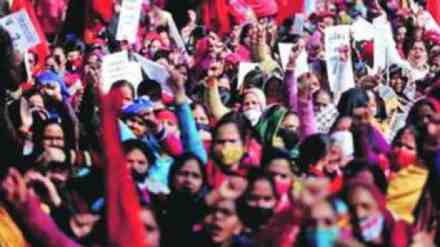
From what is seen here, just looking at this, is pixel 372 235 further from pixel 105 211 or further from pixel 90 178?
pixel 90 178

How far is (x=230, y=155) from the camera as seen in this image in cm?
912

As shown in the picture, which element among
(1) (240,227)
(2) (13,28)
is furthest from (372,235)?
(2) (13,28)

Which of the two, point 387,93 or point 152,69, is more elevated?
point 152,69

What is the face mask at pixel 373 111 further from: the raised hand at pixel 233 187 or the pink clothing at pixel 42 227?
the pink clothing at pixel 42 227

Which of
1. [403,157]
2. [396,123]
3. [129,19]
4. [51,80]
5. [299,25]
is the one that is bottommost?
[396,123]

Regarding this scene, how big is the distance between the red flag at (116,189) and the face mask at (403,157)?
6.34ft

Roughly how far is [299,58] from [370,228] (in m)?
5.17

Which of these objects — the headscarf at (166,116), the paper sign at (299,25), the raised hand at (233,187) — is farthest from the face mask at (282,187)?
the paper sign at (299,25)

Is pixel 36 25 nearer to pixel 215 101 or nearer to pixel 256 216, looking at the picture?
pixel 215 101

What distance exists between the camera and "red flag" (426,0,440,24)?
669 inches

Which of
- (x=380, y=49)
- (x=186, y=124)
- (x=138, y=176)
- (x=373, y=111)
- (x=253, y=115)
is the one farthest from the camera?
(x=380, y=49)

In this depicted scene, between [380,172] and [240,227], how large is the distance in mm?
1029

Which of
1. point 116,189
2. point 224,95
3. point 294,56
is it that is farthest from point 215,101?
point 116,189

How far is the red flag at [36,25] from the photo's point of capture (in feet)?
43.7
